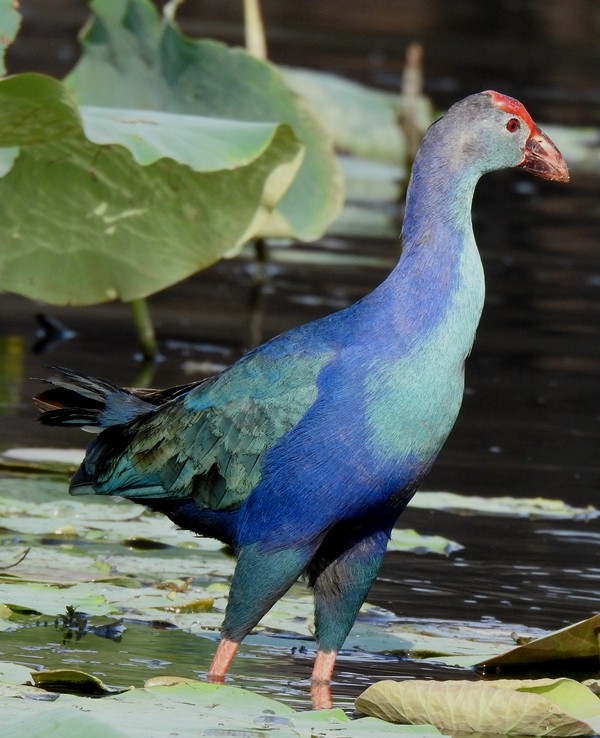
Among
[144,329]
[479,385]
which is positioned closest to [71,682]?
[144,329]

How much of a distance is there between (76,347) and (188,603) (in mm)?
3218

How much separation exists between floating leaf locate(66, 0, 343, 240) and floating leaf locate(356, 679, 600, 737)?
3.55 m

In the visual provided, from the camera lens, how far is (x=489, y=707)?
314cm

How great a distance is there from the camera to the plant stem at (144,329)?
6.60 metres

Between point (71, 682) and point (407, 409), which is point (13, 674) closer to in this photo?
point (71, 682)

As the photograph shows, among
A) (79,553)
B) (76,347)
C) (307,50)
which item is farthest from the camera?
(307,50)

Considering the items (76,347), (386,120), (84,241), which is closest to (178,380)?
(76,347)

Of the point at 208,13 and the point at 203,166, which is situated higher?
the point at 208,13

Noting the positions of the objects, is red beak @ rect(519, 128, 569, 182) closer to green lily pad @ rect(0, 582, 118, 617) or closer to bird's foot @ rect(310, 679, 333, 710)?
bird's foot @ rect(310, 679, 333, 710)

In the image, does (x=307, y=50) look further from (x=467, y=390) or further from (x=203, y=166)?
(x=203, y=166)

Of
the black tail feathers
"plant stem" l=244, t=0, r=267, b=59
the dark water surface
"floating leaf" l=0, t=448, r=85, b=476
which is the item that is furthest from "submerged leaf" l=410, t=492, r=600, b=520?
"plant stem" l=244, t=0, r=267, b=59

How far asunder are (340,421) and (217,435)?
1.09 feet

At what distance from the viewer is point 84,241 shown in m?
5.39

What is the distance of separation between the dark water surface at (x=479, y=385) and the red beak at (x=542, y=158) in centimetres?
111
